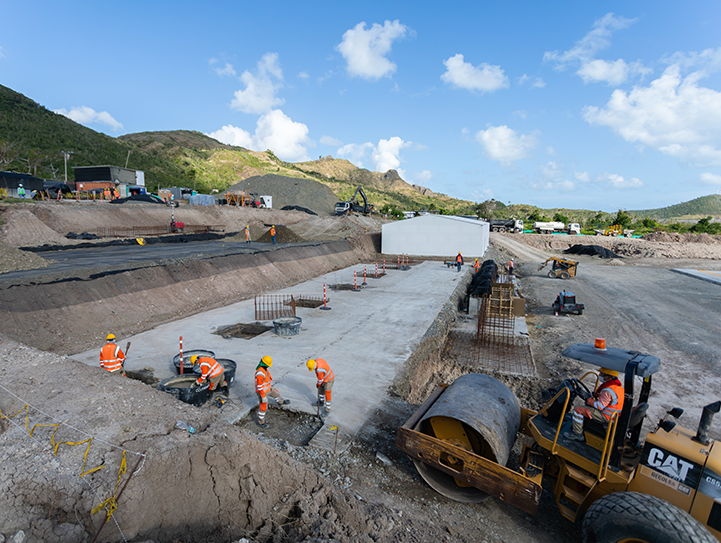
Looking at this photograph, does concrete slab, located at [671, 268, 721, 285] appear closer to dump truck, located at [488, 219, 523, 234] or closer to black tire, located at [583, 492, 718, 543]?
black tire, located at [583, 492, 718, 543]

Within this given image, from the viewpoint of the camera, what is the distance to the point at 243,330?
43.1 ft

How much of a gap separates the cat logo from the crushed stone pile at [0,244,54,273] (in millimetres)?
19701

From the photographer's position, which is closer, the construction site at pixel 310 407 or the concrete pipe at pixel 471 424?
the construction site at pixel 310 407

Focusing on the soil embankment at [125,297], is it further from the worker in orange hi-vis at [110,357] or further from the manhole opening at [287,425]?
the manhole opening at [287,425]

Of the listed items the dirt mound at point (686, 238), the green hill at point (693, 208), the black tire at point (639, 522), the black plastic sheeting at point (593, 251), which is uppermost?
the green hill at point (693, 208)

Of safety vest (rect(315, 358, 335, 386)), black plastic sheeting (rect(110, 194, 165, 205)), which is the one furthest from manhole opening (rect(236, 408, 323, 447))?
black plastic sheeting (rect(110, 194, 165, 205))

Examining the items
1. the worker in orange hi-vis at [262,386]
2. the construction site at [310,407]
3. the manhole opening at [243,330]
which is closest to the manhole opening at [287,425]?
the construction site at [310,407]

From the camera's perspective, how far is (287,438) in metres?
6.76

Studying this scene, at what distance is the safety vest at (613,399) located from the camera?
4273mm

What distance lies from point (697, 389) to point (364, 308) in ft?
36.5

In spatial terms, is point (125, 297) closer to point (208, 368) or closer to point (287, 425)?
point (208, 368)

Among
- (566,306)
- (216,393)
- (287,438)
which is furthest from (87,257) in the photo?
A: (566,306)

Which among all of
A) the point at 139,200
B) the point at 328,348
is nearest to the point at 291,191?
the point at 139,200

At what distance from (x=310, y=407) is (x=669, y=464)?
5932 mm
